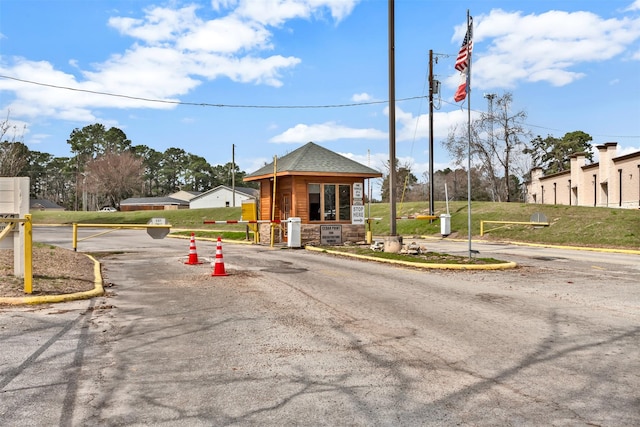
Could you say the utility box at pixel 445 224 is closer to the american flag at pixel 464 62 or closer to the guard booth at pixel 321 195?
the guard booth at pixel 321 195

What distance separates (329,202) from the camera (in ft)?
71.9

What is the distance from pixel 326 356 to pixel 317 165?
16.7 metres

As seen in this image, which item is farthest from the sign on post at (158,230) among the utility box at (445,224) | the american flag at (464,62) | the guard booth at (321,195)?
the utility box at (445,224)

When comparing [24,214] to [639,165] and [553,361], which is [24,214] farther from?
[639,165]

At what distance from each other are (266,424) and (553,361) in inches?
126

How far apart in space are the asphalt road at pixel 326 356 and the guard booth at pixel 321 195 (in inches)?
438

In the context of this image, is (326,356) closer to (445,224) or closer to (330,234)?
(330,234)

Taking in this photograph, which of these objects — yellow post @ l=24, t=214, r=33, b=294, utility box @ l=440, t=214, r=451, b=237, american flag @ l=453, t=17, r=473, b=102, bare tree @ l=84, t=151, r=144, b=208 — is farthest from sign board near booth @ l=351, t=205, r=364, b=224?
bare tree @ l=84, t=151, r=144, b=208

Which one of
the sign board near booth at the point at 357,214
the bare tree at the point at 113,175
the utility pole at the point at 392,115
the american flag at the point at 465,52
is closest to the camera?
the american flag at the point at 465,52

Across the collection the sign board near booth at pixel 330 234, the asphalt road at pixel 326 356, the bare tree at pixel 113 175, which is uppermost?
the bare tree at pixel 113 175

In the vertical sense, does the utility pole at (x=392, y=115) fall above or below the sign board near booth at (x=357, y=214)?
above

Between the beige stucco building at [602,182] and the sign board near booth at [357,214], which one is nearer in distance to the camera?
the sign board near booth at [357,214]

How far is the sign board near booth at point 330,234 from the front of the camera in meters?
21.2

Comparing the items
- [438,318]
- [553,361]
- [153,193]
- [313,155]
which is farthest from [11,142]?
[153,193]
